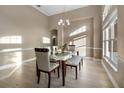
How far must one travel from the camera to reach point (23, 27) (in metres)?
6.03

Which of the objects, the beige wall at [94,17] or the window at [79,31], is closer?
the beige wall at [94,17]

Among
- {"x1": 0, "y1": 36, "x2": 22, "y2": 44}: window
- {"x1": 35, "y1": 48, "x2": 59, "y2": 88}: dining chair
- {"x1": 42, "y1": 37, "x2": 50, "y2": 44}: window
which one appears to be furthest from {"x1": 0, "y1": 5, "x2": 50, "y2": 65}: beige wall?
{"x1": 35, "y1": 48, "x2": 59, "y2": 88}: dining chair

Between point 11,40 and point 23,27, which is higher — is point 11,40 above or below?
below

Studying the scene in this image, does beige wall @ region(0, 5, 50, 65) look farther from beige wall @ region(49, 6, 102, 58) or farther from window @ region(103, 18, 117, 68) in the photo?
window @ region(103, 18, 117, 68)

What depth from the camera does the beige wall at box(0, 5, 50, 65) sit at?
492 cm

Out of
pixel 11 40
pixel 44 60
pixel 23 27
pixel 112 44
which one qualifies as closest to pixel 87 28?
pixel 112 44

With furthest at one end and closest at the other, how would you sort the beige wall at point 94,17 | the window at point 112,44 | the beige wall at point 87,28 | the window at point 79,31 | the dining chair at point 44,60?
the window at point 79,31
the beige wall at point 87,28
the beige wall at point 94,17
the window at point 112,44
the dining chair at point 44,60

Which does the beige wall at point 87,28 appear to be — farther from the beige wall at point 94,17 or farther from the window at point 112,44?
the window at point 112,44

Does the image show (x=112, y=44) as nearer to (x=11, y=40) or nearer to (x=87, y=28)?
(x=87, y=28)

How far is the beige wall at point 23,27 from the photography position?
4.92 metres

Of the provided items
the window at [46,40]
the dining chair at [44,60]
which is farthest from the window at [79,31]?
the dining chair at [44,60]

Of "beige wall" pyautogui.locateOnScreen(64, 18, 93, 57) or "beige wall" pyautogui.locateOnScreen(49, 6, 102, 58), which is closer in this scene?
"beige wall" pyautogui.locateOnScreen(49, 6, 102, 58)
